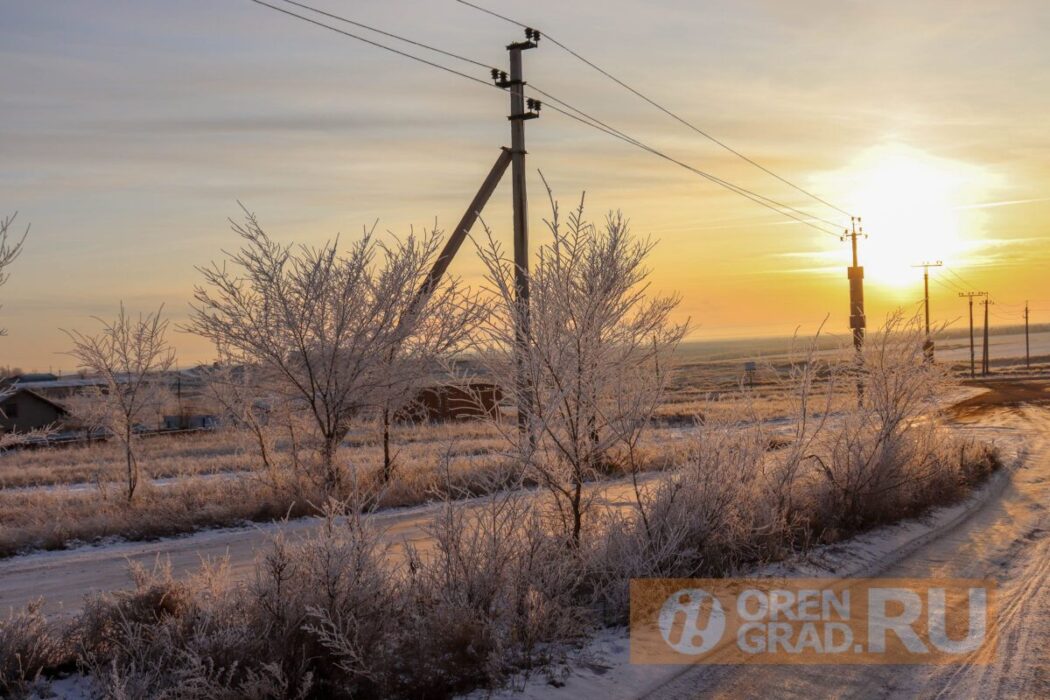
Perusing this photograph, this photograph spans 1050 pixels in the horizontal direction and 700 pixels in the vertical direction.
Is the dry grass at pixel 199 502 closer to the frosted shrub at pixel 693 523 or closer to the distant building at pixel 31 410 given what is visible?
the frosted shrub at pixel 693 523

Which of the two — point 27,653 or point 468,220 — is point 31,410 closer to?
point 468,220

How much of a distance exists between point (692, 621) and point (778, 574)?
6.14 ft

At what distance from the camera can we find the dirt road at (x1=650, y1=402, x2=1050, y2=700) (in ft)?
20.6

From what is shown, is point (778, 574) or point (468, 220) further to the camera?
point (468, 220)

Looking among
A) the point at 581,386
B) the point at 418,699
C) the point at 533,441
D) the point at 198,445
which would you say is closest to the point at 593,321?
the point at 581,386

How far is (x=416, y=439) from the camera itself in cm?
2766

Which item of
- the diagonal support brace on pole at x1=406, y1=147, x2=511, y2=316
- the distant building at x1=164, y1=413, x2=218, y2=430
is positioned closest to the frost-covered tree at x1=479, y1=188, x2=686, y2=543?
the diagonal support brace on pole at x1=406, y1=147, x2=511, y2=316

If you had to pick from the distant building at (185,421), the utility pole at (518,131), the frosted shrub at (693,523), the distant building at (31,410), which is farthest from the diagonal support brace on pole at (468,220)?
the distant building at (31,410)

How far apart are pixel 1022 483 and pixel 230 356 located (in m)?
14.6

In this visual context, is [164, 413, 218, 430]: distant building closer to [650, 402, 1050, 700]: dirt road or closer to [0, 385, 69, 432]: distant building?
[0, 385, 69, 432]: distant building

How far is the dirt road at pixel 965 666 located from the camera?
6289 millimetres

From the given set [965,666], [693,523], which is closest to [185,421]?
[693,523]

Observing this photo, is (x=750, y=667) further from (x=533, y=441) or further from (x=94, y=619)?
(x=94, y=619)

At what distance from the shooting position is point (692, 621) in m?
7.82
